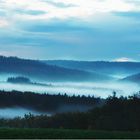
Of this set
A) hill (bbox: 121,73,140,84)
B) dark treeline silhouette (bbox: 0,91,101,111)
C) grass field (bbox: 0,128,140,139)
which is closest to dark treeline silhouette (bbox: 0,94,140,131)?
grass field (bbox: 0,128,140,139)

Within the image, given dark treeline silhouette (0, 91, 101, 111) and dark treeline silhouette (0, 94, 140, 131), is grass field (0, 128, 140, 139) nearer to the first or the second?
dark treeline silhouette (0, 94, 140, 131)

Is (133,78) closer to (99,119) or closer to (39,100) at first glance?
(39,100)

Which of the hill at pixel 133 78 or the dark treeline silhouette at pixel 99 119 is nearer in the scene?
the dark treeline silhouette at pixel 99 119

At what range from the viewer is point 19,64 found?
74.9ft

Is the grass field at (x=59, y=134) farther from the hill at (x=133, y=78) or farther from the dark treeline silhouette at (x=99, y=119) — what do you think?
the hill at (x=133, y=78)

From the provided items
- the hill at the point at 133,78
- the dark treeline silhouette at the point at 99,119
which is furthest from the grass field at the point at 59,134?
the hill at the point at 133,78

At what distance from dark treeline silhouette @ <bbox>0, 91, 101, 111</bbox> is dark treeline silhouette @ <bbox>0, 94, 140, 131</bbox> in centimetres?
131

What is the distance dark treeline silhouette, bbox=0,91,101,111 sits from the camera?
19.0 meters

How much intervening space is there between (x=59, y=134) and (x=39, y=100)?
4517mm

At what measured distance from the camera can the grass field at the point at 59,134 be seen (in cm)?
1468

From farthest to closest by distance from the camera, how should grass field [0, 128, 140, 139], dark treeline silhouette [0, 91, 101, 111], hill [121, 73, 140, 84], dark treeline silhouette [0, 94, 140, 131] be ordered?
1. hill [121, 73, 140, 84]
2. dark treeline silhouette [0, 91, 101, 111]
3. dark treeline silhouette [0, 94, 140, 131]
4. grass field [0, 128, 140, 139]

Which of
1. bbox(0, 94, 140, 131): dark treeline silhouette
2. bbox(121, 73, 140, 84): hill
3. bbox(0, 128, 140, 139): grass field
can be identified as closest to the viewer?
bbox(0, 128, 140, 139): grass field

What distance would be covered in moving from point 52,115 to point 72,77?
170 inches

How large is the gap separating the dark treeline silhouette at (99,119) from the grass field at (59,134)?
1208 mm
